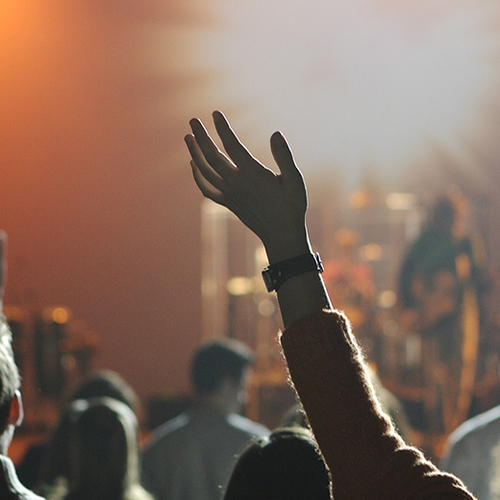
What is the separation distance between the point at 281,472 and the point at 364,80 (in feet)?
28.9

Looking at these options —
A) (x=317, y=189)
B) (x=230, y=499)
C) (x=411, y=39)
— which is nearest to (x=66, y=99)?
(x=317, y=189)

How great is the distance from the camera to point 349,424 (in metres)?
0.87

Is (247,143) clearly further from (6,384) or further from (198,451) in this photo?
(6,384)

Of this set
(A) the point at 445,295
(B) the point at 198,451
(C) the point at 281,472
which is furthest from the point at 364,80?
(C) the point at 281,472

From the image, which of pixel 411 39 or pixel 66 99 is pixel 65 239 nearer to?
pixel 66 99

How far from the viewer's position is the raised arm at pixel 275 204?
930mm

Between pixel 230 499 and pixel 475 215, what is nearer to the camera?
pixel 230 499

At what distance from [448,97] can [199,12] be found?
10.3ft

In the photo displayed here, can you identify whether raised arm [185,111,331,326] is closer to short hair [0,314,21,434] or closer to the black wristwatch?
the black wristwatch

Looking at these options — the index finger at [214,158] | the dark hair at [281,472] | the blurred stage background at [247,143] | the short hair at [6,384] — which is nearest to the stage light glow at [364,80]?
the blurred stage background at [247,143]

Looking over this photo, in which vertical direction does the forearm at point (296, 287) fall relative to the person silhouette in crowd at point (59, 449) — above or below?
above

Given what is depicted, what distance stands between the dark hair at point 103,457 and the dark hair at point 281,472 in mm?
1025

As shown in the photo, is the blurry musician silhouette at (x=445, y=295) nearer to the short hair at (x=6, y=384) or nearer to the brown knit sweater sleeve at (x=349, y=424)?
the short hair at (x=6, y=384)

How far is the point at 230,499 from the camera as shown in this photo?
119 cm
